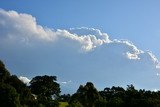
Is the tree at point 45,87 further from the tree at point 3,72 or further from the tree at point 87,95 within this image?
the tree at point 3,72

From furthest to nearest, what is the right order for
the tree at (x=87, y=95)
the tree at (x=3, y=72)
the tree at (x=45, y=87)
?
the tree at (x=45, y=87) → the tree at (x=87, y=95) → the tree at (x=3, y=72)

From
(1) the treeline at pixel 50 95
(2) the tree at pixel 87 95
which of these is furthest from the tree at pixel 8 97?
(2) the tree at pixel 87 95

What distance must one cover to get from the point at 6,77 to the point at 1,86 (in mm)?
14484

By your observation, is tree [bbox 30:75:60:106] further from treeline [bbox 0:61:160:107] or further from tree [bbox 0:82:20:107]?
tree [bbox 0:82:20:107]

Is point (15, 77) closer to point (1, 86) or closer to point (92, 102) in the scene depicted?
point (1, 86)

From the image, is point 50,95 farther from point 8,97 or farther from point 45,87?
point 8,97

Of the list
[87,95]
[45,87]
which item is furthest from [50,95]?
[87,95]

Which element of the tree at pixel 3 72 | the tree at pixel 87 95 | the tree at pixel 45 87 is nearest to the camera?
the tree at pixel 3 72

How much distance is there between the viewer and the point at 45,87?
155250 mm

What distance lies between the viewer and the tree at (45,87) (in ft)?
505

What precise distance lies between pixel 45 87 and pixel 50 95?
326 centimetres

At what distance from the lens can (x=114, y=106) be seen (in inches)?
5182

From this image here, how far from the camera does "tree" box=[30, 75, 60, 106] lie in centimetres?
15388

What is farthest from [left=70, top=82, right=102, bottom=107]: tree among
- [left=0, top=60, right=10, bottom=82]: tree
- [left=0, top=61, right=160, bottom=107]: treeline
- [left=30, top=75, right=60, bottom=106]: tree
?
[left=0, top=60, right=10, bottom=82]: tree
